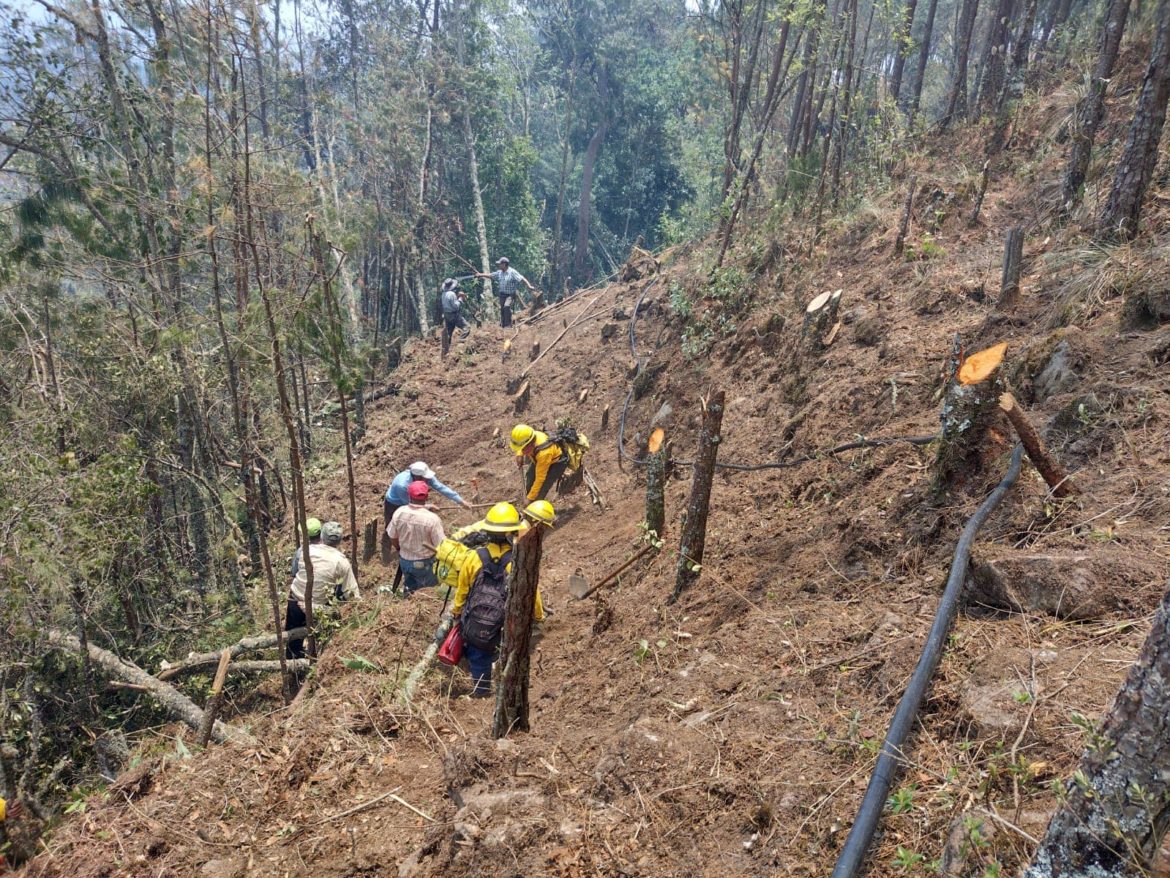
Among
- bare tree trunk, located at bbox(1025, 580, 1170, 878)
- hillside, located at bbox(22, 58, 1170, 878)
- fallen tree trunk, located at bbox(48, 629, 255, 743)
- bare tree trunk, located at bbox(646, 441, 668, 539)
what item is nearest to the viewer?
bare tree trunk, located at bbox(1025, 580, 1170, 878)

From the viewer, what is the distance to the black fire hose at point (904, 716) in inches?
101

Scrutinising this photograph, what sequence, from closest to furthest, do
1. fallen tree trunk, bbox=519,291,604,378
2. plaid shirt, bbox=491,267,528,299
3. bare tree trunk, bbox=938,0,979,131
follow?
bare tree trunk, bbox=938,0,979,131 → fallen tree trunk, bbox=519,291,604,378 → plaid shirt, bbox=491,267,528,299

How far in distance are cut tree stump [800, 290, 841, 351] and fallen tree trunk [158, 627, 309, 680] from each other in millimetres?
5987

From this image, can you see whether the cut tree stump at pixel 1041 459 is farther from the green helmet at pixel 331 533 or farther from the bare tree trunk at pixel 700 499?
the green helmet at pixel 331 533

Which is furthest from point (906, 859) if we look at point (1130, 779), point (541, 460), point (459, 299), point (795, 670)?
point (459, 299)

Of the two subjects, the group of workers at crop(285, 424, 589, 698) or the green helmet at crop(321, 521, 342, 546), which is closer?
the group of workers at crop(285, 424, 589, 698)

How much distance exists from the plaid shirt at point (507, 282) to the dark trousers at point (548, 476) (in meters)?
8.81

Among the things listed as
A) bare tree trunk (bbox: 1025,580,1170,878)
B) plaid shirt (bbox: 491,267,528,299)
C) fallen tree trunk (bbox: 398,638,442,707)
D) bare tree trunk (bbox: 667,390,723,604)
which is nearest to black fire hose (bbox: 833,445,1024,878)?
bare tree trunk (bbox: 1025,580,1170,878)

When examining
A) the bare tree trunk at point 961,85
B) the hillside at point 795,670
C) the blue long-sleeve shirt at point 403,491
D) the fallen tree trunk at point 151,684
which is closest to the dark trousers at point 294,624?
the hillside at point 795,670

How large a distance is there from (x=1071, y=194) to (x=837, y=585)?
5854mm

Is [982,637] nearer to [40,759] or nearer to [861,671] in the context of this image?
[861,671]

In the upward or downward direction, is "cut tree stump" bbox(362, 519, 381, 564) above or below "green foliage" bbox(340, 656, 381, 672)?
below

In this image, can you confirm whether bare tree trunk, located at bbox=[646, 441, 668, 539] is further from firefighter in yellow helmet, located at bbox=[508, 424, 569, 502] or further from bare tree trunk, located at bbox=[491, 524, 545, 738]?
firefighter in yellow helmet, located at bbox=[508, 424, 569, 502]

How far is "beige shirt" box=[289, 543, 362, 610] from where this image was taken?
7.04m
